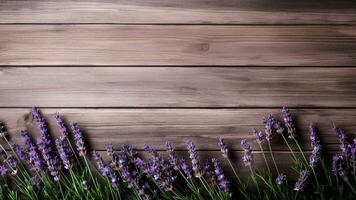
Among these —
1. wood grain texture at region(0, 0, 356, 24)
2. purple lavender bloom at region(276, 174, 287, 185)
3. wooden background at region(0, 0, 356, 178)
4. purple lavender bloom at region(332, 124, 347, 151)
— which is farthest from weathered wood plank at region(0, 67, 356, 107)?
purple lavender bloom at region(276, 174, 287, 185)

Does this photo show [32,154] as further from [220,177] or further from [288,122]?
[288,122]

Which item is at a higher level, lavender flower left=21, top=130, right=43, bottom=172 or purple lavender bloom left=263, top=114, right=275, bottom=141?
lavender flower left=21, top=130, right=43, bottom=172

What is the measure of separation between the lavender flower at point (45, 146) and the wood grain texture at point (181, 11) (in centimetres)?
44

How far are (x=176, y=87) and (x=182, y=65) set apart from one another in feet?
0.35

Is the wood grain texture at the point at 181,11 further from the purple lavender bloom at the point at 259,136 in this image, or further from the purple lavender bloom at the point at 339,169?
the purple lavender bloom at the point at 339,169

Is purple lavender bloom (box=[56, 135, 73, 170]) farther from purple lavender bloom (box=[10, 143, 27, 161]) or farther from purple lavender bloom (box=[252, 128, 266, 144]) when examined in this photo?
purple lavender bloom (box=[252, 128, 266, 144])

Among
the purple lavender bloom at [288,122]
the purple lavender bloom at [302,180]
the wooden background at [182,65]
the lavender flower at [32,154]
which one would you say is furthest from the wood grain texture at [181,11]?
the purple lavender bloom at [302,180]

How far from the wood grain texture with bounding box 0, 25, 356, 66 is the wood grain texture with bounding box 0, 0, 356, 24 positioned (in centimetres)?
3

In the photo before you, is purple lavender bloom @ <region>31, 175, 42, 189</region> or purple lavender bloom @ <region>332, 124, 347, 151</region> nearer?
purple lavender bloom @ <region>332, 124, 347, 151</region>

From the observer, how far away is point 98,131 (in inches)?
75.9

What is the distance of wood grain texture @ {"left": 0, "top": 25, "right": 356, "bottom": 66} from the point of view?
179cm

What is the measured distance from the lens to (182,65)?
1852 millimetres

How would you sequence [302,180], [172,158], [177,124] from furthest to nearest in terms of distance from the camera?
[177,124] < [172,158] < [302,180]

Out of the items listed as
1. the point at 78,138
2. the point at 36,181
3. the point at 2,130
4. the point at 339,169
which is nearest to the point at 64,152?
the point at 78,138
